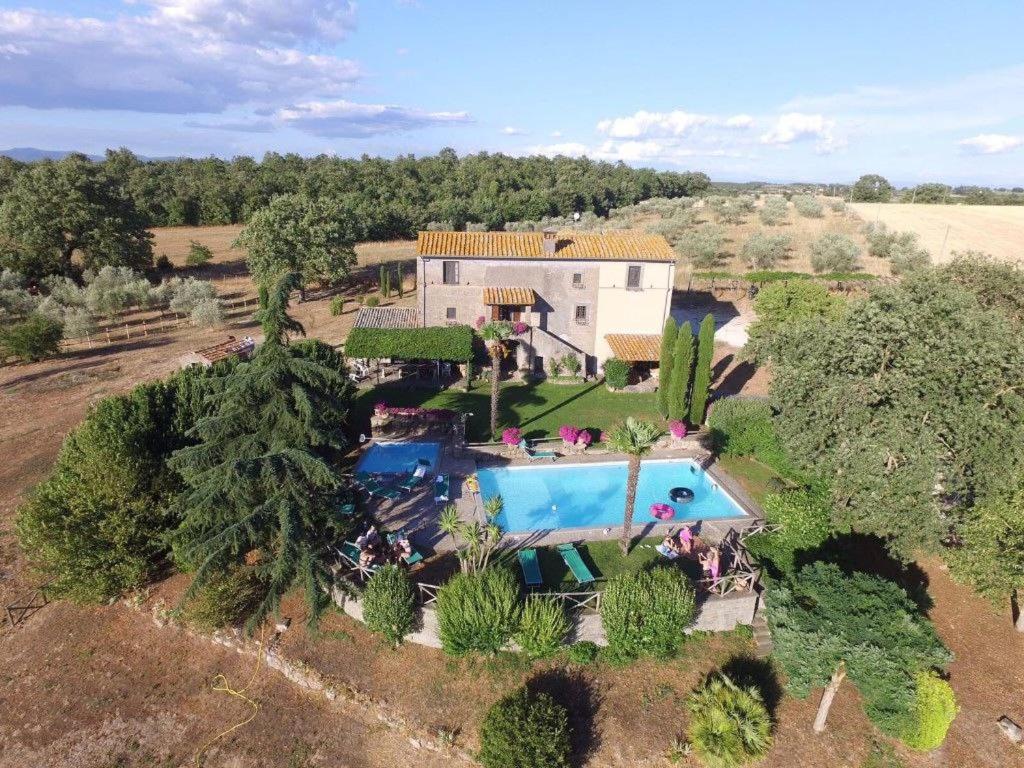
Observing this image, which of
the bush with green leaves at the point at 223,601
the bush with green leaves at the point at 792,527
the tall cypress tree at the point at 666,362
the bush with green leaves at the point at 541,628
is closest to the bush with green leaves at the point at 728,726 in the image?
the bush with green leaves at the point at 541,628

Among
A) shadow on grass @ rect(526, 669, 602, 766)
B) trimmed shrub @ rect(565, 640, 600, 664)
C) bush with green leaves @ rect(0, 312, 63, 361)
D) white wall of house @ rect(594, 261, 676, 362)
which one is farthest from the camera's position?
bush with green leaves @ rect(0, 312, 63, 361)

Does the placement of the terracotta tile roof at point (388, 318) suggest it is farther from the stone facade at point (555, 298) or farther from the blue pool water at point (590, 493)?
the blue pool water at point (590, 493)

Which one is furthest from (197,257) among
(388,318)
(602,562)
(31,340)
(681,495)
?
(602,562)

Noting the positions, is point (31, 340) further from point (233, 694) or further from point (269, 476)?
point (233, 694)

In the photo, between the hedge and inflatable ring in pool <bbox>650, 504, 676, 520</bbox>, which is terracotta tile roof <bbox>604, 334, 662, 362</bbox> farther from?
inflatable ring in pool <bbox>650, 504, 676, 520</bbox>

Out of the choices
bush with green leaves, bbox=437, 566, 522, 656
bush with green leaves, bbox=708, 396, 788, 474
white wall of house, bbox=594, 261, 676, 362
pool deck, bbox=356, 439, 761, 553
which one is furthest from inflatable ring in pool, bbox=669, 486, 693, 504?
white wall of house, bbox=594, 261, 676, 362

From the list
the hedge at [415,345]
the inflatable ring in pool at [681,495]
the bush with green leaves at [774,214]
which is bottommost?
the inflatable ring in pool at [681,495]
